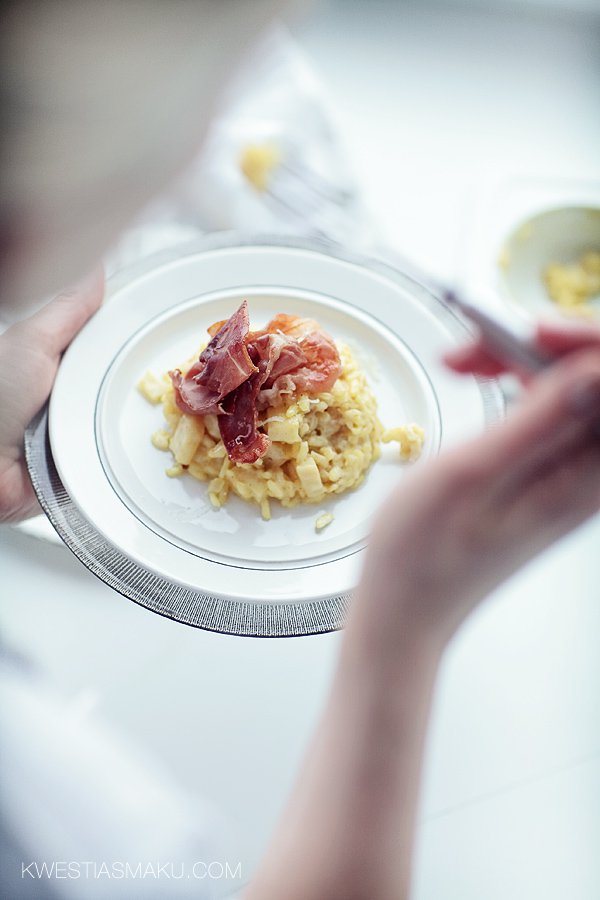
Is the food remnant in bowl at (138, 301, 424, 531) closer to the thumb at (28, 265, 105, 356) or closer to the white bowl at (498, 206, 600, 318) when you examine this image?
the thumb at (28, 265, 105, 356)

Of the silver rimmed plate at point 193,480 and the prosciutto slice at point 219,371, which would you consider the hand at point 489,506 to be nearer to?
the silver rimmed plate at point 193,480

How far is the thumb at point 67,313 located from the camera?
3.04 feet

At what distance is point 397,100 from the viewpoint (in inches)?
62.8

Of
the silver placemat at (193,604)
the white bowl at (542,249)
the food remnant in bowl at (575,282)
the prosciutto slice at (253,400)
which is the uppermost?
the prosciutto slice at (253,400)

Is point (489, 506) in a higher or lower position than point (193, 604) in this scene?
higher

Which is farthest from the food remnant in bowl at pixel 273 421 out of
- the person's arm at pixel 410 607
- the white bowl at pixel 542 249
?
the white bowl at pixel 542 249

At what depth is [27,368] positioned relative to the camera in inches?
35.6

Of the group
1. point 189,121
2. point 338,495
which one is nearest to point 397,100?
point 338,495

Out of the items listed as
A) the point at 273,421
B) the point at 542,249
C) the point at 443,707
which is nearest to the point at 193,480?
the point at 273,421

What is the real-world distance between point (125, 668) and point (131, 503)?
25 centimetres

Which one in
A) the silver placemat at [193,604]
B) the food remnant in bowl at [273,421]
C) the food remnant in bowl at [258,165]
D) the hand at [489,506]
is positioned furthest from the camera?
the food remnant in bowl at [258,165]

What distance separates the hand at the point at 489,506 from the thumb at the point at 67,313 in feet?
1.86

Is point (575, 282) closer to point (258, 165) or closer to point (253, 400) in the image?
point (258, 165)

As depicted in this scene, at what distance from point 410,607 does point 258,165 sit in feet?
3.13
